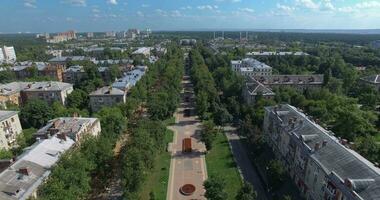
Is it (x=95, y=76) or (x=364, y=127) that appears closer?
(x=364, y=127)

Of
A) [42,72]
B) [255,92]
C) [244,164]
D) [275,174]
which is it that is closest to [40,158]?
[275,174]

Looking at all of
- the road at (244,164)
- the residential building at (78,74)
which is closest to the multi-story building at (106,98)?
the road at (244,164)

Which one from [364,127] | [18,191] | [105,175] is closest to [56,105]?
[105,175]

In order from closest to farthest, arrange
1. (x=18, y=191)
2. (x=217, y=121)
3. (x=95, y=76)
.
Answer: (x=18, y=191) < (x=217, y=121) < (x=95, y=76)

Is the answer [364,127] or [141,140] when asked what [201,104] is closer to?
[141,140]

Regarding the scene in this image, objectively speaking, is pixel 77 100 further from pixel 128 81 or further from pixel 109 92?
pixel 128 81
